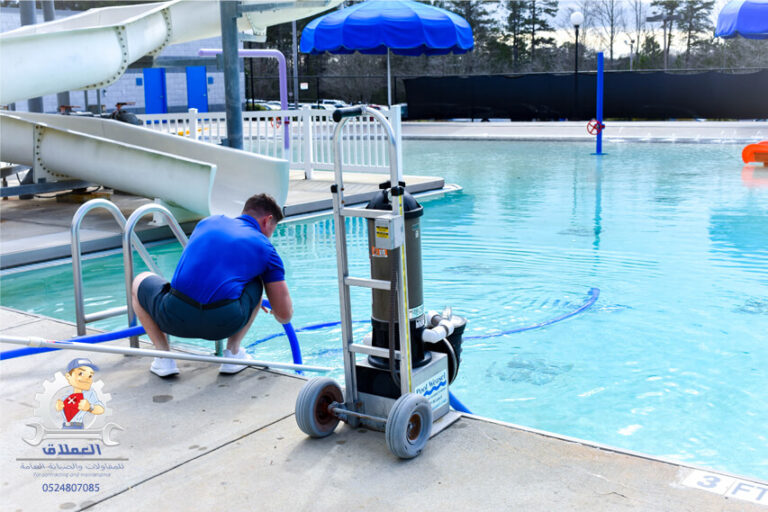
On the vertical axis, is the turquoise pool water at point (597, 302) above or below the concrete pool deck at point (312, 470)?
below

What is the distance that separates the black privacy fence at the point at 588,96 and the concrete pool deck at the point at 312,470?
25309 millimetres

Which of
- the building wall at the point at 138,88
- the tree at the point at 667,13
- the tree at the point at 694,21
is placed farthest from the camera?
the tree at the point at 694,21

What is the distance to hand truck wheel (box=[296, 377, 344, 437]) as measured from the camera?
355cm

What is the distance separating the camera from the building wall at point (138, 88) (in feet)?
111

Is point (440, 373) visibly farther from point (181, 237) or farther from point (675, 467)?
point (181, 237)

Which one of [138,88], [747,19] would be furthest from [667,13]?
[138,88]

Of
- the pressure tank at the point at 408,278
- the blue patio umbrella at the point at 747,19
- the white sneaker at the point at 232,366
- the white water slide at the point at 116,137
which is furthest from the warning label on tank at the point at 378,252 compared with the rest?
the blue patio umbrella at the point at 747,19

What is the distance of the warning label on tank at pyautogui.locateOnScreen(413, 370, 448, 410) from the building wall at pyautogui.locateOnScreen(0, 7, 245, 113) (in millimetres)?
32020

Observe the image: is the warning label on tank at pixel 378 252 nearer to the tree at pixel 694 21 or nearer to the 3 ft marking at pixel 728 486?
the 3 ft marking at pixel 728 486

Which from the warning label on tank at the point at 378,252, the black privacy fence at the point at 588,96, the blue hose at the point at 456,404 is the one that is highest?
the black privacy fence at the point at 588,96

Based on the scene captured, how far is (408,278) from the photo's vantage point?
12.0 ft

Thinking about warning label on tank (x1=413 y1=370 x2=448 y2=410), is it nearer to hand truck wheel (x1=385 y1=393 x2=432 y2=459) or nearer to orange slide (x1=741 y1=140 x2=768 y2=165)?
hand truck wheel (x1=385 y1=393 x2=432 y2=459)

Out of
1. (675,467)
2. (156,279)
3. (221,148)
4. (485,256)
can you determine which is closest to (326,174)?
(221,148)

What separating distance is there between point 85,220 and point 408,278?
26.2ft
